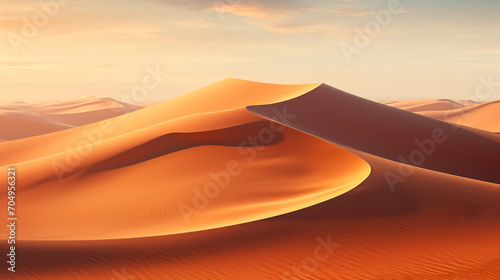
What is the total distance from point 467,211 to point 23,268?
36.2 ft

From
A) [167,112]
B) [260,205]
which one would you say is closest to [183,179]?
[260,205]

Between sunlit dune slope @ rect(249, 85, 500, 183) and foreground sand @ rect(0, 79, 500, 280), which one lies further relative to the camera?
sunlit dune slope @ rect(249, 85, 500, 183)

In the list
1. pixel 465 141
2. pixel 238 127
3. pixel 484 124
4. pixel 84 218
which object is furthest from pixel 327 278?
pixel 484 124

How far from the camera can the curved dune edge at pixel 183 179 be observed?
1464cm

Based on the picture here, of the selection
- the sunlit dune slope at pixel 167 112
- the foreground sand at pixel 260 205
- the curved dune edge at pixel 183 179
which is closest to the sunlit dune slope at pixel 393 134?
the foreground sand at pixel 260 205

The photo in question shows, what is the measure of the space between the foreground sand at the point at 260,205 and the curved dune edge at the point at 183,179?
0.08 meters

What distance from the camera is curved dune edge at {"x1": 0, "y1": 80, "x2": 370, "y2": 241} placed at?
14637 millimetres

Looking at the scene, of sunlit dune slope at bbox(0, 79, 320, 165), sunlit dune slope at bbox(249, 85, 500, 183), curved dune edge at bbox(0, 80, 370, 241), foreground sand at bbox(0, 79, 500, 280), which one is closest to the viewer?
foreground sand at bbox(0, 79, 500, 280)

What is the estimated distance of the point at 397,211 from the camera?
1339 cm

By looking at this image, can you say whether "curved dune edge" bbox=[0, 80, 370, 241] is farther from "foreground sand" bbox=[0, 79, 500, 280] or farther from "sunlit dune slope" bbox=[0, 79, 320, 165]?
"sunlit dune slope" bbox=[0, 79, 320, 165]

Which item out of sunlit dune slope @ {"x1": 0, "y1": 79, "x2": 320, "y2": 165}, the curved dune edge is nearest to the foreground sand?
the curved dune edge

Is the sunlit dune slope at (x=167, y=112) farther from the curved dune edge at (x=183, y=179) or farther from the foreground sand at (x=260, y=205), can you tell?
the curved dune edge at (x=183, y=179)

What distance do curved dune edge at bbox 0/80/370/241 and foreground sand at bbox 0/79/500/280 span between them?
0.26 feet

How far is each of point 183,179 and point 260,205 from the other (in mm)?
4789
